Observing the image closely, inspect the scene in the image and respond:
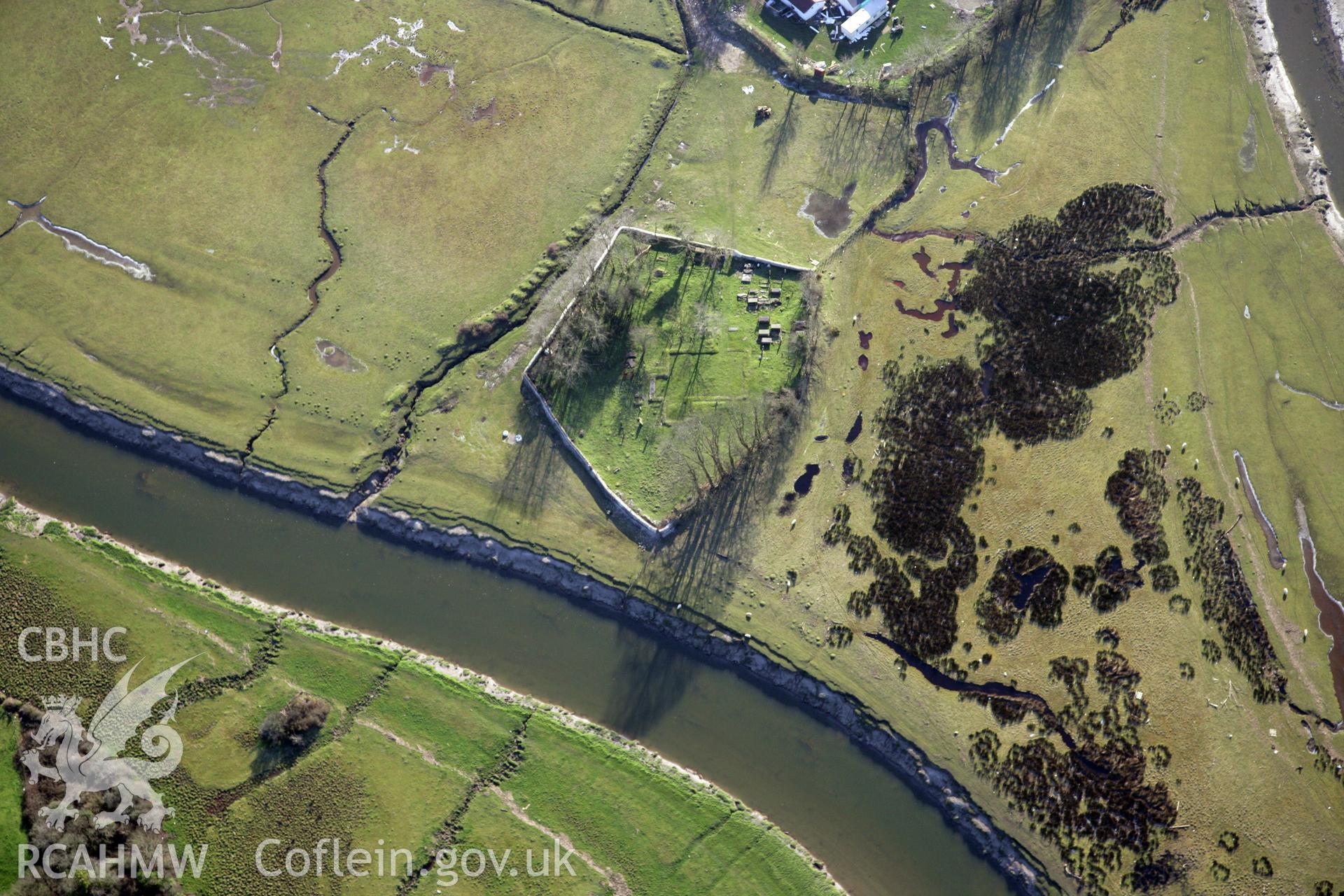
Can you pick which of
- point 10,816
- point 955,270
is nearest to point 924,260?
point 955,270

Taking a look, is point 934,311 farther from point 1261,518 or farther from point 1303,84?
point 1303,84

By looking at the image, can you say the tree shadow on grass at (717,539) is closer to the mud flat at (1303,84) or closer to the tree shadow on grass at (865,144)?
the tree shadow on grass at (865,144)

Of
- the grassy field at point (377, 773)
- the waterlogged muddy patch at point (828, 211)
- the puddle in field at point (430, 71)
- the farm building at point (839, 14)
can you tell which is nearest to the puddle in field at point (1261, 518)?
the waterlogged muddy patch at point (828, 211)

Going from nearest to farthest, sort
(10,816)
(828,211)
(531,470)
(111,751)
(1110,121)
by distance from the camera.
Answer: (10,816), (111,751), (531,470), (828,211), (1110,121)

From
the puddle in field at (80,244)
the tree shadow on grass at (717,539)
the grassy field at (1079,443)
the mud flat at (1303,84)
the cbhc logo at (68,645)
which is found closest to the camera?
the grassy field at (1079,443)

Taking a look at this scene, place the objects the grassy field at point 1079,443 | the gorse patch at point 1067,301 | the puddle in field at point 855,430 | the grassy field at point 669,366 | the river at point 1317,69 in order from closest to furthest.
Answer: the grassy field at point 1079,443
the grassy field at point 669,366
the puddle in field at point 855,430
the gorse patch at point 1067,301
the river at point 1317,69

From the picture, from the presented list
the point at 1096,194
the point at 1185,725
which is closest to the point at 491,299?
the point at 1096,194
